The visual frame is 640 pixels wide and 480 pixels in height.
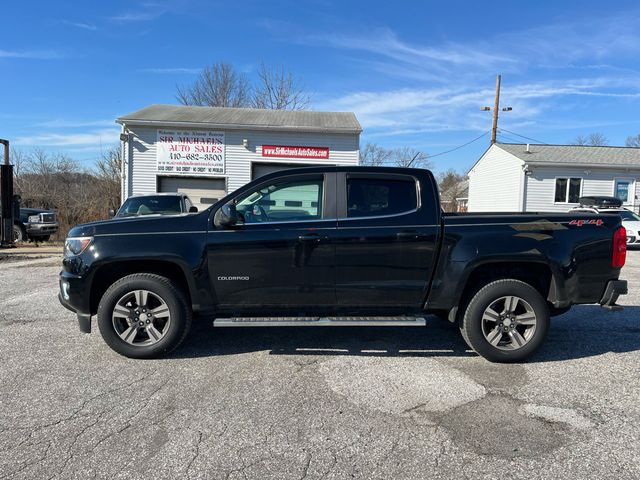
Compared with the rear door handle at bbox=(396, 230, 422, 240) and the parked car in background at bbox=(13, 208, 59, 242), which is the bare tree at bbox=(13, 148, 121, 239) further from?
the rear door handle at bbox=(396, 230, 422, 240)

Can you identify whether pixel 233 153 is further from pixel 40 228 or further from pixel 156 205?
pixel 156 205

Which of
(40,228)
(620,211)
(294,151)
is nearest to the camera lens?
(40,228)

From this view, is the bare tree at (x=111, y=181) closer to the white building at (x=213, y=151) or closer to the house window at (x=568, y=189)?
the white building at (x=213, y=151)

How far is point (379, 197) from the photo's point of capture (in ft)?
15.4

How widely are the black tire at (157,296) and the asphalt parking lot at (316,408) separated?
0.14 meters

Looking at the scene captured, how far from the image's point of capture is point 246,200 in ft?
15.4

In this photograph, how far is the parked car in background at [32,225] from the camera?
618 inches

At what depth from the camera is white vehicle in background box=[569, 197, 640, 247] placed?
16.0 meters

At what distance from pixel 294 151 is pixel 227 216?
46.8 ft

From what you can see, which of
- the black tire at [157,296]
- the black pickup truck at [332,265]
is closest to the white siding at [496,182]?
the black pickup truck at [332,265]

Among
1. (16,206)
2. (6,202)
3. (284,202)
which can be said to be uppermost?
(284,202)

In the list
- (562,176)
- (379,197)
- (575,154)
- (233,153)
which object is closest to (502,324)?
(379,197)

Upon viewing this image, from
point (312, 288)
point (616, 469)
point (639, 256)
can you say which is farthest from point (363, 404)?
point (639, 256)

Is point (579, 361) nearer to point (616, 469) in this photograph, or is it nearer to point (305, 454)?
point (616, 469)
